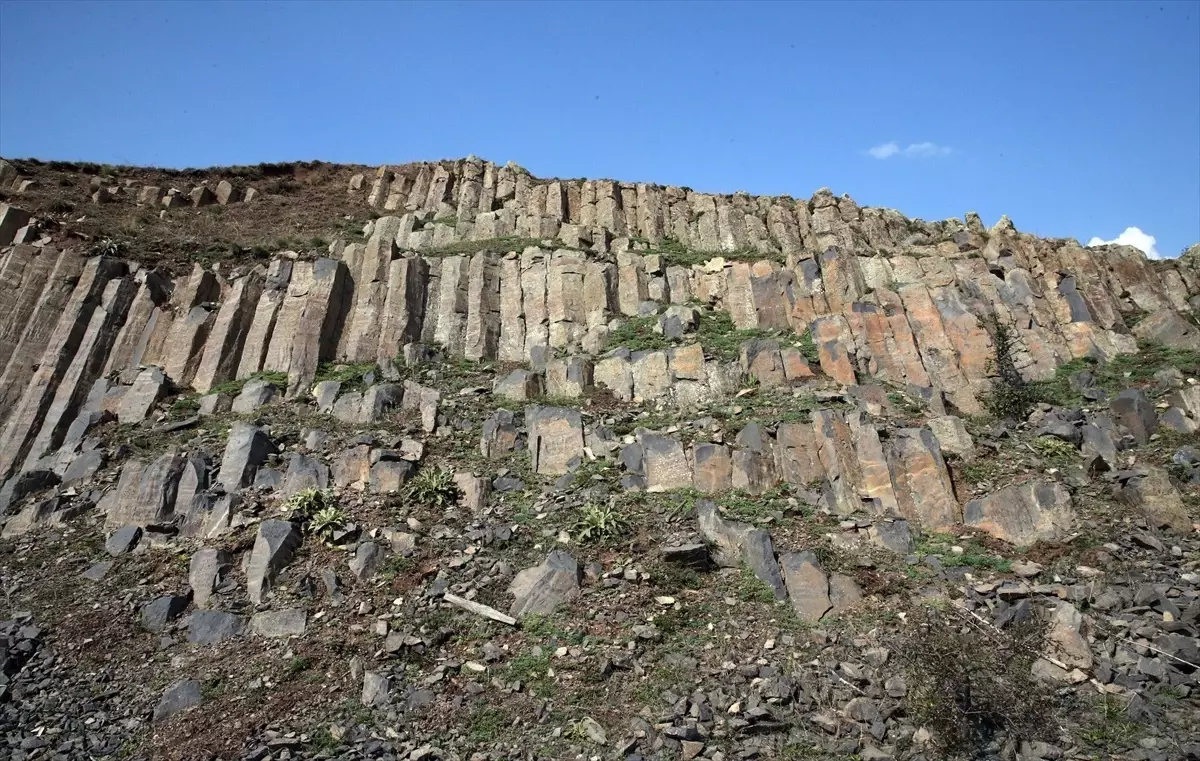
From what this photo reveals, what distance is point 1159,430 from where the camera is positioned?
14789 mm

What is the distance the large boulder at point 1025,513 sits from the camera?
12180mm

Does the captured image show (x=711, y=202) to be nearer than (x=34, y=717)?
No

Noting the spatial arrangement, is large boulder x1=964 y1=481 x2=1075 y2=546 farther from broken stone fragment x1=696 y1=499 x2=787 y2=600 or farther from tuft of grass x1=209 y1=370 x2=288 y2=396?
tuft of grass x1=209 y1=370 x2=288 y2=396

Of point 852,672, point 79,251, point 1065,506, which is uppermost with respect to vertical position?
point 79,251

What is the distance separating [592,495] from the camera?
44.9ft

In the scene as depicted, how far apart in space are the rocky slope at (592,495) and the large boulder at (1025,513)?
7 centimetres

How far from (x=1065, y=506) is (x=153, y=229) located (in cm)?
2674

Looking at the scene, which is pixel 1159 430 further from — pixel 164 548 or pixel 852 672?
pixel 164 548

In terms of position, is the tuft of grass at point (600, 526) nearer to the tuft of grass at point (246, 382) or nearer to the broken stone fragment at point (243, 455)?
the broken stone fragment at point (243, 455)

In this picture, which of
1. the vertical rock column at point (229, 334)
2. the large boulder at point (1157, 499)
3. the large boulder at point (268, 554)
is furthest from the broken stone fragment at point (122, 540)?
the large boulder at point (1157, 499)

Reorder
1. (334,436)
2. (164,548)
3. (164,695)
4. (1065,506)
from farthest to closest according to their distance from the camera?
(334,436) < (164,548) < (1065,506) < (164,695)

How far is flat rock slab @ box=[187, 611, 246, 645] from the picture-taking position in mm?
11484

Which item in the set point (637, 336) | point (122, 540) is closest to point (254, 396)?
point (122, 540)

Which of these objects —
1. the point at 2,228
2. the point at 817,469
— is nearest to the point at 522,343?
the point at 817,469
